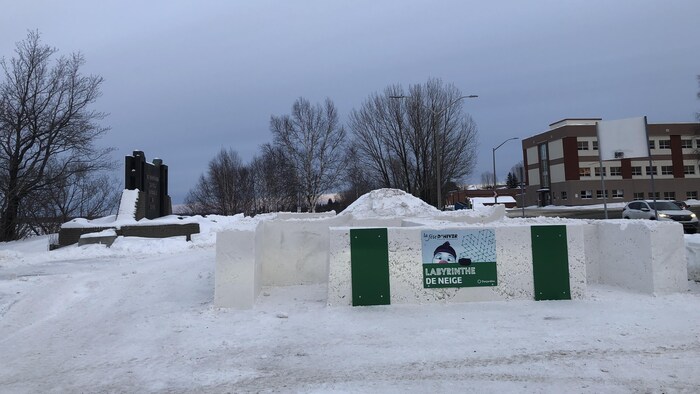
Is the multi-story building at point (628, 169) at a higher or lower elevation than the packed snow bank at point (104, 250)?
higher

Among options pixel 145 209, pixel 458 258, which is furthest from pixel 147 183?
pixel 458 258

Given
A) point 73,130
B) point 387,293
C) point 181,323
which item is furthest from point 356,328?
point 73,130

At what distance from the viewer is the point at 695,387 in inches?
164

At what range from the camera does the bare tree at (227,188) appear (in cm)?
5862

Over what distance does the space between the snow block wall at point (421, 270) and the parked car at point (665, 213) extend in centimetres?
1732

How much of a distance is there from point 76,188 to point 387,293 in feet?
106

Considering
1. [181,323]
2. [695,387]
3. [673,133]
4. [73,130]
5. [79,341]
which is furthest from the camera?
[673,133]

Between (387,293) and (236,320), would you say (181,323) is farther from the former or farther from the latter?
(387,293)

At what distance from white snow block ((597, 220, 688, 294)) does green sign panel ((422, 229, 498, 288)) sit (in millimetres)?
2386

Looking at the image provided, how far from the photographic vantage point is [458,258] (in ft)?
24.4

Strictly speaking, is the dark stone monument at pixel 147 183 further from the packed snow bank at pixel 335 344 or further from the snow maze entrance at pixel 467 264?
the snow maze entrance at pixel 467 264

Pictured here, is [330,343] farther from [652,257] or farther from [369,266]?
[652,257]

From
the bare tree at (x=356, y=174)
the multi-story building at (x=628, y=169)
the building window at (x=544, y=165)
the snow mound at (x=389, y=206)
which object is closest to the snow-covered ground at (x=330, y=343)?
the snow mound at (x=389, y=206)

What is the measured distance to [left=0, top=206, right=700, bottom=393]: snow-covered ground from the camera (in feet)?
14.6
